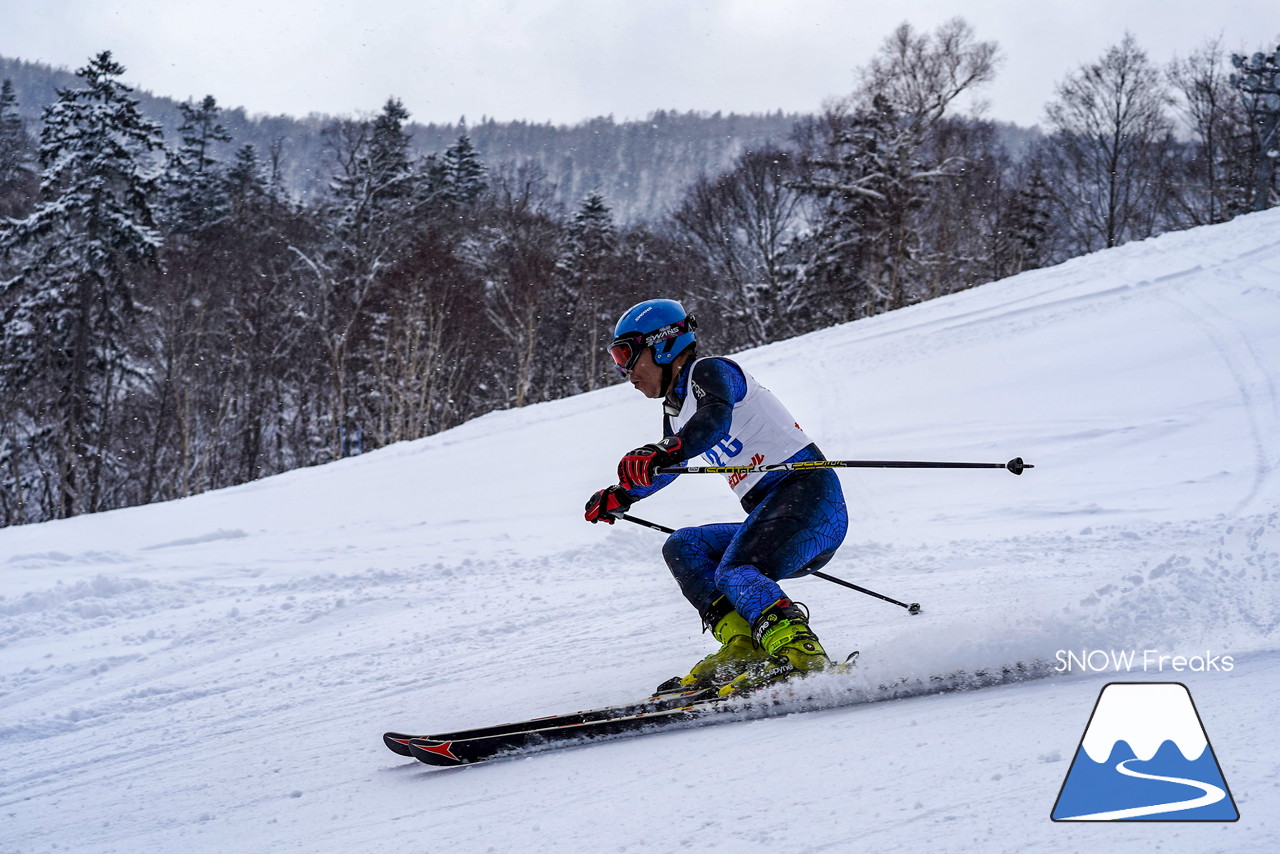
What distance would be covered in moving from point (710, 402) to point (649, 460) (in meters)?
0.32

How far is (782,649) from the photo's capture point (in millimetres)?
3180

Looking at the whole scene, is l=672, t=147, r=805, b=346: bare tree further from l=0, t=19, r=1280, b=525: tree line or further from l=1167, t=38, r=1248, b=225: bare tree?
l=1167, t=38, r=1248, b=225: bare tree

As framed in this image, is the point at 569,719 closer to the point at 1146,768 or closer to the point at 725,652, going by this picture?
the point at 725,652

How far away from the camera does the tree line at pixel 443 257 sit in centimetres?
2536

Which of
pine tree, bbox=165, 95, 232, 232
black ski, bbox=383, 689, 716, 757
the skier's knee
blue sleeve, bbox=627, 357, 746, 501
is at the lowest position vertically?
black ski, bbox=383, 689, 716, 757

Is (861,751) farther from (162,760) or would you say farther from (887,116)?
(887,116)

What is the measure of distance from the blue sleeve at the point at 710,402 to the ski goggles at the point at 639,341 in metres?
0.24

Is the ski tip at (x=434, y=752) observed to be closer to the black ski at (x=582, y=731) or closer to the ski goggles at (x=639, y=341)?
Result: the black ski at (x=582, y=731)

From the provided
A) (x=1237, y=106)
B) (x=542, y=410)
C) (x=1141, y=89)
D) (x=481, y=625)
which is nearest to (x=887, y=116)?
(x=1141, y=89)

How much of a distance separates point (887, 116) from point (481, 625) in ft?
94.4

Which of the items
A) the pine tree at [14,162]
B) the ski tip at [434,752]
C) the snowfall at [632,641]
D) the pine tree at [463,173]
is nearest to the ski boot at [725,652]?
the snowfall at [632,641]

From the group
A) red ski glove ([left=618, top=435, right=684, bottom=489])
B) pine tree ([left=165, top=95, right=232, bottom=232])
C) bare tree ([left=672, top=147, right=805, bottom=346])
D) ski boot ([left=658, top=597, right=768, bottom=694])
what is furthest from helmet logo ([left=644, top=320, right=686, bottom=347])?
pine tree ([left=165, top=95, right=232, bottom=232])

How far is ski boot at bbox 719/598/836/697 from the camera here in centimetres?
315

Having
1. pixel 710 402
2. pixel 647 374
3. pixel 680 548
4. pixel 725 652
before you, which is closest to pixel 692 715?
pixel 725 652
